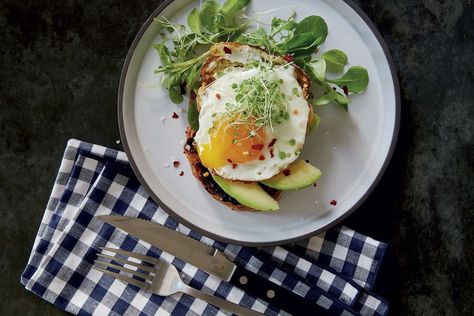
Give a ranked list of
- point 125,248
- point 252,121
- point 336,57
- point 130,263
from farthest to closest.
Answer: point 125,248
point 130,263
point 336,57
point 252,121

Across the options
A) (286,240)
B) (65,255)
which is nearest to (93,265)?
(65,255)

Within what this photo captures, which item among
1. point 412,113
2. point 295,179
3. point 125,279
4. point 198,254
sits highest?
point 412,113

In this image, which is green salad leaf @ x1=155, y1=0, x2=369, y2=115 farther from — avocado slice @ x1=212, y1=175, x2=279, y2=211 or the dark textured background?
avocado slice @ x1=212, y1=175, x2=279, y2=211

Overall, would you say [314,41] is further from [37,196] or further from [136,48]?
[37,196]

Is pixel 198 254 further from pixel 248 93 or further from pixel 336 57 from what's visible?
pixel 336 57

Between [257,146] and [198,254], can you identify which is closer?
[257,146]

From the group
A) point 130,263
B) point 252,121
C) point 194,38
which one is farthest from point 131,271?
point 194,38

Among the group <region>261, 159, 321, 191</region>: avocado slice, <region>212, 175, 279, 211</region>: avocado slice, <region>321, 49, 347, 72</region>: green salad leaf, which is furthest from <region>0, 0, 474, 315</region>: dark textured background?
<region>212, 175, 279, 211</region>: avocado slice
